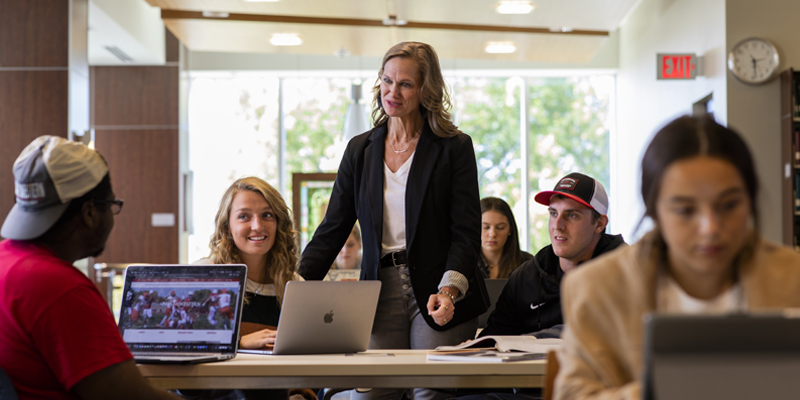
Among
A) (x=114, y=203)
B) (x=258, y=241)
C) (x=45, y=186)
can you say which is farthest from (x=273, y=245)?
(x=45, y=186)

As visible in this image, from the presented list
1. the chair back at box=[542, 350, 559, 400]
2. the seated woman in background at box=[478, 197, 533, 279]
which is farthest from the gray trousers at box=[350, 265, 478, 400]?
the seated woman in background at box=[478, 197, 533, 279]

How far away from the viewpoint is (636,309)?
1.08 metres

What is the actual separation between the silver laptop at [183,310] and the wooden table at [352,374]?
0.47 feet

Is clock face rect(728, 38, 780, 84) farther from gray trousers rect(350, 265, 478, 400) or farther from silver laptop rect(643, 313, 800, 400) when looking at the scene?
silver laptop rect(643, 313, 800, 400)

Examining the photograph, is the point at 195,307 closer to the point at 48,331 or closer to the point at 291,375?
the point at 291,375

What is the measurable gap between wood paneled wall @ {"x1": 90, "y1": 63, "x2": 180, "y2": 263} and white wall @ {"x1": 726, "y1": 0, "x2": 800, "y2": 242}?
5.72m

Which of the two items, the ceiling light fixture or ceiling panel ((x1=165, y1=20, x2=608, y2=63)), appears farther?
ceiling panel ((x1=165, y1=20, x2=608, y2=63))

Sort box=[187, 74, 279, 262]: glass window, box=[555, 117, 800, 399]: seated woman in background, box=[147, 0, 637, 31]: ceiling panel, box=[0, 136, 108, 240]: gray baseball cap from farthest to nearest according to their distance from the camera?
box=[187, 74, 279, 262]: glass window
box=[147, 0, 637, 31]: ceiling panel
box=[0, 136, 108, 240]: gray baseball cap
box=[555, 117, 800, 399]: seated woman in background

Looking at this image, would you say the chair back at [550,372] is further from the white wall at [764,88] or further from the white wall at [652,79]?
the white wall at [764,88]

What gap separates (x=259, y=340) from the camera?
207cm

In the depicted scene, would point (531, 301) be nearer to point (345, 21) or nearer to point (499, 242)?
point (499, 242)

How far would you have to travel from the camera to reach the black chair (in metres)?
1.38

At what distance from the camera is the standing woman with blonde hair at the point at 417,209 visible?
2.25 metres

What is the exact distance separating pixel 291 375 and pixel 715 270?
3.29ft
